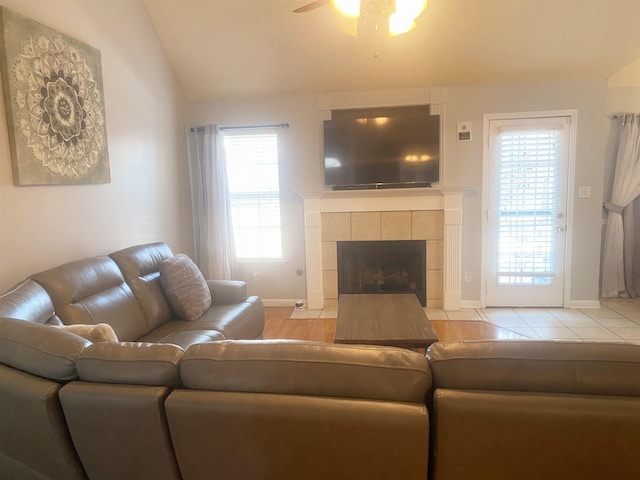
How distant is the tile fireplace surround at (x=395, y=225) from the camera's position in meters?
4.22

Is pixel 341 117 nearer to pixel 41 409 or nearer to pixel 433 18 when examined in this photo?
pixel 433 18

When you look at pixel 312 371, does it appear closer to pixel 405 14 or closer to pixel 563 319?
pixel 405 14

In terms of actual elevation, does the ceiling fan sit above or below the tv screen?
above

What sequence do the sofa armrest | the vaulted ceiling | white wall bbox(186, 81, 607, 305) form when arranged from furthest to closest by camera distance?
white wall bbox(186, 81, 607, 305)
the vaulted ceiling
the sofa armrest

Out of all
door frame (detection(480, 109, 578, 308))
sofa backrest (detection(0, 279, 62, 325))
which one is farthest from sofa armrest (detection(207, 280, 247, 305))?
door frame (detection(480, 109, 578, 308))

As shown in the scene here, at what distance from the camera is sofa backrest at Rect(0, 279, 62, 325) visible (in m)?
1.75

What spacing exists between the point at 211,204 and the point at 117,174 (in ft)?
4.27

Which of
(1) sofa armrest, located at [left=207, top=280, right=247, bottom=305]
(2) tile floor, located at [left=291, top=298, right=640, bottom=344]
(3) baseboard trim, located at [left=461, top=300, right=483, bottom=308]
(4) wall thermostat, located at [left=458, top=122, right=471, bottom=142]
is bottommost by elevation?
(2) tile floor, located at [left=291, top=298, right=640, bottom=344]

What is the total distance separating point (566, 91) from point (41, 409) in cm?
484

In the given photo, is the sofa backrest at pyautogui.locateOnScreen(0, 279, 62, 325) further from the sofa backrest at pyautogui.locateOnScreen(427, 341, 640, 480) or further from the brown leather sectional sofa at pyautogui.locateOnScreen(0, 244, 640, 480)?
the sofa backrest at pyautogui.locateOnScreen(427, 341, 640, 480)

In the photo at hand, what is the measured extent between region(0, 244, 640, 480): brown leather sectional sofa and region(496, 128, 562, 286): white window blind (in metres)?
3.36

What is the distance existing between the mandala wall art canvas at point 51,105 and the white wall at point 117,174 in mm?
72

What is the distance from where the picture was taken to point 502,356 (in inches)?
43.5

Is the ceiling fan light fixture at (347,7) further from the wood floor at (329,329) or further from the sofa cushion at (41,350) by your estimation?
the wood floor at (329,329)
